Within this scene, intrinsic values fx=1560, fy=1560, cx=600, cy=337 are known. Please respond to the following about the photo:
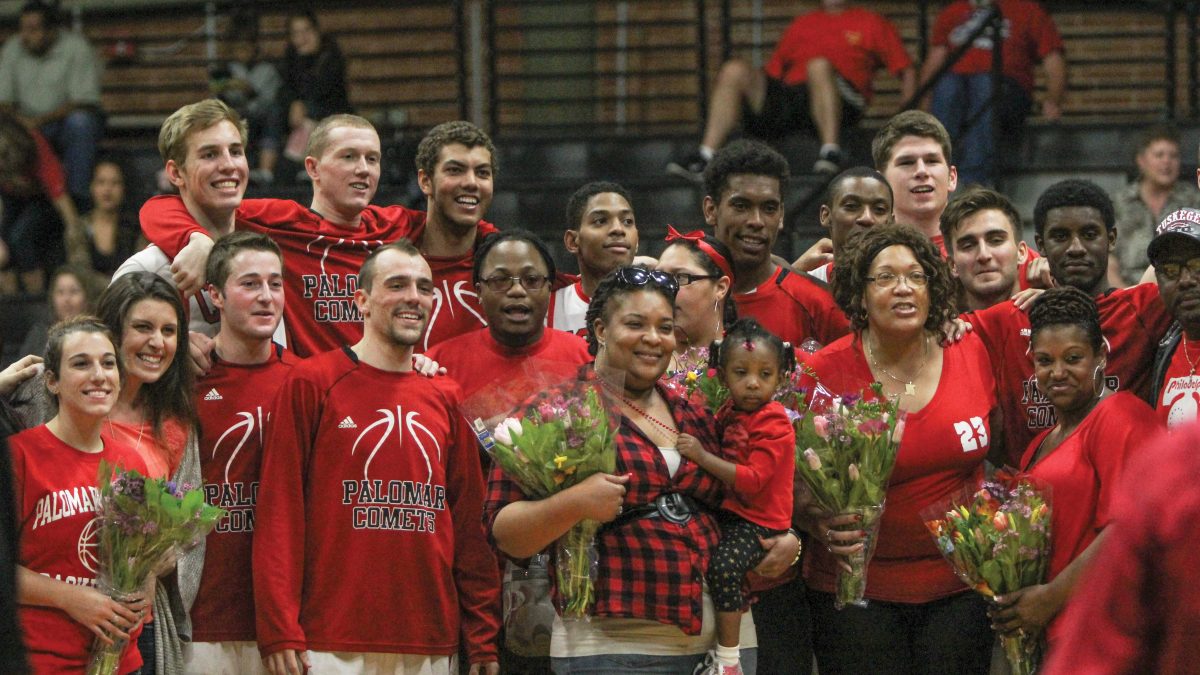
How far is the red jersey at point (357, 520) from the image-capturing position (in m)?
4.38

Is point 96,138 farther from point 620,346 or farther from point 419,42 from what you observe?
point 620,346

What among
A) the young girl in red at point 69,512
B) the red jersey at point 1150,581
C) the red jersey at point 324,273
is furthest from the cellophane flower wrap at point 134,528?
the red jersey at point 1150,581

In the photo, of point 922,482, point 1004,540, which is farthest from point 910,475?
point 1004,540

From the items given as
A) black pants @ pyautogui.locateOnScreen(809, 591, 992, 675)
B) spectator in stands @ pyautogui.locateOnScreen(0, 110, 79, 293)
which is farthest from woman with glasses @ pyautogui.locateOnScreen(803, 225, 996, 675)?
spectator in stands @ pyautogui.locateOnScreen(0, 110, 79, 293)

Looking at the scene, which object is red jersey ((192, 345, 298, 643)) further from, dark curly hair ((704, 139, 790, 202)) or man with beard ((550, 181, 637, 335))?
dark curly hair ((704, 139, 790, 202))

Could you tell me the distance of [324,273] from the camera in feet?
16.6

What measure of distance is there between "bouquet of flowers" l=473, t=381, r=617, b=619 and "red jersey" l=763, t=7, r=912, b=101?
523 centimetres

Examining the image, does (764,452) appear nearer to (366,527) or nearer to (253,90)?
(366,527)

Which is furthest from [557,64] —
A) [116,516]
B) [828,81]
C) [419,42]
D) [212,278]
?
[116,516]

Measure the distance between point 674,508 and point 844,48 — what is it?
5.31m

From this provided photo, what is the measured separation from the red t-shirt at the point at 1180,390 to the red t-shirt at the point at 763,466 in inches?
42.0

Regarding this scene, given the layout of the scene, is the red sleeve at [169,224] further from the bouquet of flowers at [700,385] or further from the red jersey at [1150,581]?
the red jersey at [1150,581]

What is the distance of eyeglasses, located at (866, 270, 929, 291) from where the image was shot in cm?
455

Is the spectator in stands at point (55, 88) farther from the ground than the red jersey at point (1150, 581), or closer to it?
farther from the ground
